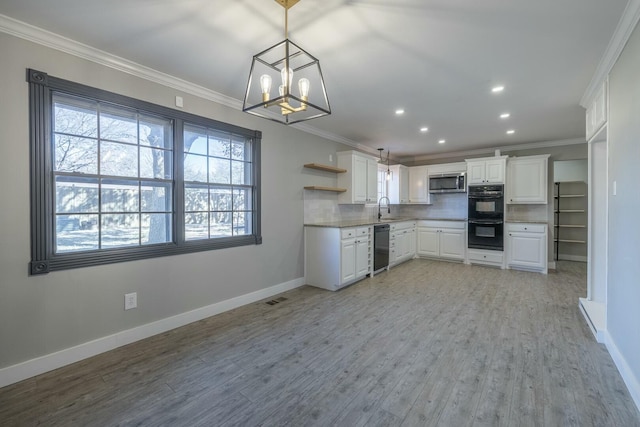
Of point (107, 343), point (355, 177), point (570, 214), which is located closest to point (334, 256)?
point (355, 177)

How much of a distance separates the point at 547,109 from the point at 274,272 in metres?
4.21

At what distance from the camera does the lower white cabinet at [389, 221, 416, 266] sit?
5.52 m

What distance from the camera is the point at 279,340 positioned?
8.59ft

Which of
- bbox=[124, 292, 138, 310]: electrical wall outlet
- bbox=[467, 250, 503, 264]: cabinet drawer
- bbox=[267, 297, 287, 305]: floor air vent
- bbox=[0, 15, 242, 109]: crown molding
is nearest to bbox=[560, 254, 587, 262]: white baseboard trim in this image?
bbox=[467, 250, 503, 264]: cabinet drawer

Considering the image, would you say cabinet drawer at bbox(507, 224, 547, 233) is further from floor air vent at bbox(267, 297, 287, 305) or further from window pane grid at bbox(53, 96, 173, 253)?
window pane grid at bbox(53, 96, 173, 253)

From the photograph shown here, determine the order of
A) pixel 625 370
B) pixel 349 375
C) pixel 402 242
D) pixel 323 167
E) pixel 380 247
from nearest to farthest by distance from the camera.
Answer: pixel 625 370 < pixel 349 375 < pixel 323 167 < pixel 380 247 < pixel 402 242

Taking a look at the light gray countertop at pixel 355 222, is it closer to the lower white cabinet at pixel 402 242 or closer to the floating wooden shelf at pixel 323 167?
the lower white cabinet at pixel 402 242

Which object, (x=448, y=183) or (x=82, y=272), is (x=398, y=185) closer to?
(x=448, y=183)

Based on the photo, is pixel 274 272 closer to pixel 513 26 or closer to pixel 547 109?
pixel 513 26

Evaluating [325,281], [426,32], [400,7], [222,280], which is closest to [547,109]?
[426,32]

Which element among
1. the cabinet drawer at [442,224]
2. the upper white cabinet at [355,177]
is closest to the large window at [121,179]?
the upper white cabinet at [355,177]

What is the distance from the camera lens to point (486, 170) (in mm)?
5637

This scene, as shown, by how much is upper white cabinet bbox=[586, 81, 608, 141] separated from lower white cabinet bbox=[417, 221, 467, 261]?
300 centimetres

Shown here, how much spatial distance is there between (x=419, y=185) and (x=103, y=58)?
6.07 meters
